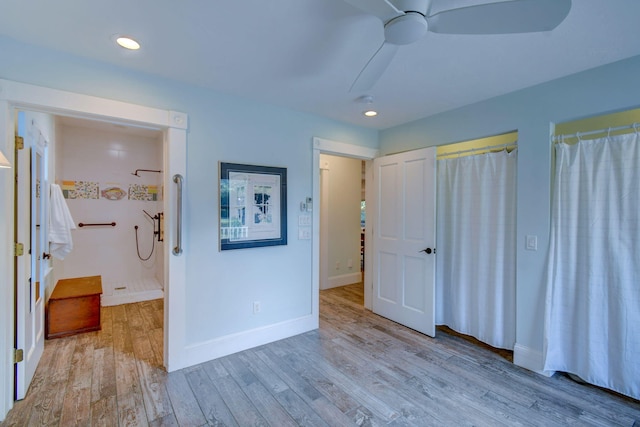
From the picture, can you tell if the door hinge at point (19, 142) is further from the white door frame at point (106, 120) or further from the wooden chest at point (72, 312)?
the wooden chest at point (72, 312)

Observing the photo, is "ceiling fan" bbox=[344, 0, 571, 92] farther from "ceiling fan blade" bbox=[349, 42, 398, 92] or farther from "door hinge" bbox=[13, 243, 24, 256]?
"door hinge" bbox=[13, 243, 24, 256]

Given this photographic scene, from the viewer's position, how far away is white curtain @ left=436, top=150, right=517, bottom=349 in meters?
2.81

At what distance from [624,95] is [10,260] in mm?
4306

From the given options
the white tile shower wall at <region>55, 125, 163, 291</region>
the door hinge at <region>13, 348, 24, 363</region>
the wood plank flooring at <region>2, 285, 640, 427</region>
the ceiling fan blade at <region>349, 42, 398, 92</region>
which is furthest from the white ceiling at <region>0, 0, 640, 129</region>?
the white tile shower wall at <region>55, 125, 163, 291</region>

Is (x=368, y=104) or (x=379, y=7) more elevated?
(x=368, y=104)

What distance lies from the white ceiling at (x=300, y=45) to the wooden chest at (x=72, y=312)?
249 cm

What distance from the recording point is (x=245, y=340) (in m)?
2.89

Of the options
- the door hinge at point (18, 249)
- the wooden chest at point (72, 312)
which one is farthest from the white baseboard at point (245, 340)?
the wooden chest at point (72, 312)

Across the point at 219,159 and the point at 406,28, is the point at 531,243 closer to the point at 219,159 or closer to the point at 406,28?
the point at 406,28

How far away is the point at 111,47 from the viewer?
1981 millimetres

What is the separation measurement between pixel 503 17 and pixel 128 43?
2.15 metres

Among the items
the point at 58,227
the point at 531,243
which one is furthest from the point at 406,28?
the point at 58,227

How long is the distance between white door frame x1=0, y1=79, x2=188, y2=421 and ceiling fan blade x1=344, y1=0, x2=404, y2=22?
1814 mm

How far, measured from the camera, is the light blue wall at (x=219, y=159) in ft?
6.88
